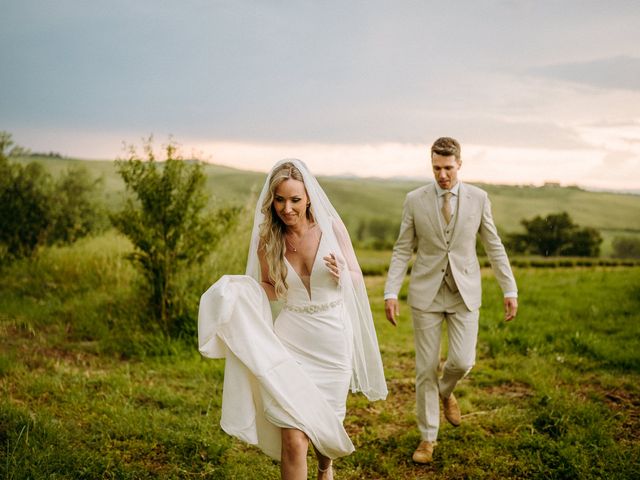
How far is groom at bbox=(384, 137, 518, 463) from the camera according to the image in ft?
16.4

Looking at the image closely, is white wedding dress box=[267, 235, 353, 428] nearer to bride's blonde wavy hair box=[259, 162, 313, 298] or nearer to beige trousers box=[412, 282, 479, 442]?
bride's blonde wavy hair box=[259, 162, 313, 298]

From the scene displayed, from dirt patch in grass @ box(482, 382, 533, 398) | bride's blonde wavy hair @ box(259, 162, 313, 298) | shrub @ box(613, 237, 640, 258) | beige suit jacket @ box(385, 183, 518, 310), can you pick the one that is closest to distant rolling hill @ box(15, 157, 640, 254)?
shrub @ box(613, 237, 640, 258)

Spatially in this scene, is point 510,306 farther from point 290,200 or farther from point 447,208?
point 290,200

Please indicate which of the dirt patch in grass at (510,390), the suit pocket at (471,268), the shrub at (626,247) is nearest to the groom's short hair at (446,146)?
the suit pocket at (471,268)

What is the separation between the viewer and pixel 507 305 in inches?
201

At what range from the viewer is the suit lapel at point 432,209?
5.01 m

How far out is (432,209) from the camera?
5.04 m

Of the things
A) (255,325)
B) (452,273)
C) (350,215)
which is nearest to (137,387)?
(255,325)

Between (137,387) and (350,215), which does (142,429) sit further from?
(350,215)

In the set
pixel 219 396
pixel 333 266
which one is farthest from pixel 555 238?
pixel 333 266

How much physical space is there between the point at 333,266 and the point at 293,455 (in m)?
1.21

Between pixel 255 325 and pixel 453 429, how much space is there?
2.88 meters

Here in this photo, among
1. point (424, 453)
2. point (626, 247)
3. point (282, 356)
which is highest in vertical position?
point (626, 247)

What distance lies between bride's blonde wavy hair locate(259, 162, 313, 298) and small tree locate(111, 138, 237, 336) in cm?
460
